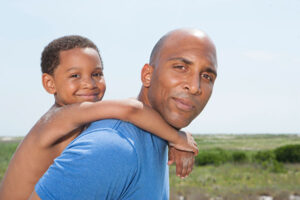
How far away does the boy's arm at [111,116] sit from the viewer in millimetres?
1638

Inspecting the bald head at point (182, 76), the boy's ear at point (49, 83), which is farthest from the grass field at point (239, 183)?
the bald head at point (182, 76)

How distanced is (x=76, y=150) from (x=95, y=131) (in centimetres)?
13

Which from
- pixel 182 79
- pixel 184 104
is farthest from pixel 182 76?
pixel 184 104

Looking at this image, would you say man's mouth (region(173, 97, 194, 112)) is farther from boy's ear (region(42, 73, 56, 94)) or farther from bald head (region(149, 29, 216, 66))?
boy's ear (region(42, 73, 56, 94))

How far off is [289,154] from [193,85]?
19266 millimetres

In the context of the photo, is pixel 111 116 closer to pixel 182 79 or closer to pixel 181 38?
pixel 182 79

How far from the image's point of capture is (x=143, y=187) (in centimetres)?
147

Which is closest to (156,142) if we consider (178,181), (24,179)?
(24,179)

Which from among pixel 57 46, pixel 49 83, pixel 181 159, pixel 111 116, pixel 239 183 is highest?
pixel 57 46

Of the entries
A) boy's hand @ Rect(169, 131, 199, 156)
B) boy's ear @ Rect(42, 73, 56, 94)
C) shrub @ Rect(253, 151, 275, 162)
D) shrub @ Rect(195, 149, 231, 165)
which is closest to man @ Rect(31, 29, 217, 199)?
boy's hand @ Rect(169, 131, 199, 156)

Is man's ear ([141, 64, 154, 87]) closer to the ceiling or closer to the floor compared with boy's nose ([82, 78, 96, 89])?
closer to the floor

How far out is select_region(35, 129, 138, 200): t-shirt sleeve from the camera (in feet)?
4.37

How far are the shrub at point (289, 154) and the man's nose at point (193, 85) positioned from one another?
18716 mm

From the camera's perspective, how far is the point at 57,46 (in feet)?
8.21
